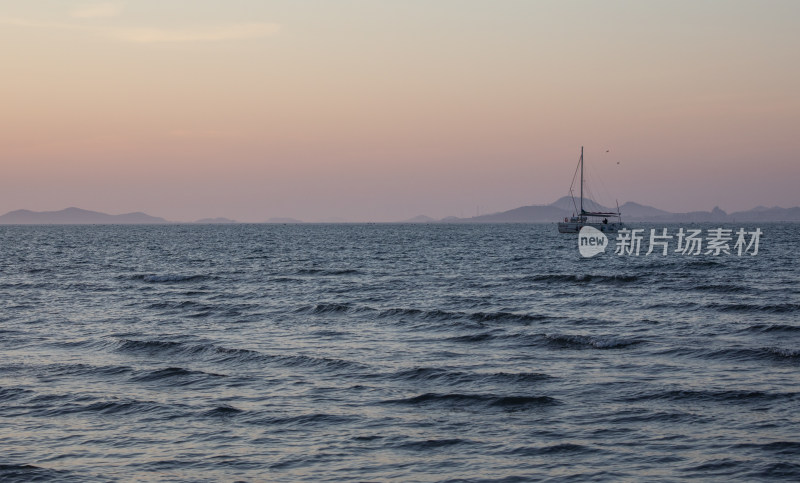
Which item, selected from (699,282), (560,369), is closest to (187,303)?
(560,369)

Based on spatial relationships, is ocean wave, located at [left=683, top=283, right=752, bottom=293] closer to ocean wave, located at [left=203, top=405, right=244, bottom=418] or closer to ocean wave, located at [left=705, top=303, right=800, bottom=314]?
ocean wave, located at [left=705, top=303, right=800, bottom=314]

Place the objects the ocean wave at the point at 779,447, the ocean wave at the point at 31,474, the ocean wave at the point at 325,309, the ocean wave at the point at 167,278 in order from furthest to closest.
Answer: the ocean wave at the point at 167,278, the ocean wave at the point at 325,309, the ocean wave at the point at 779,447, the ocean wave at the point at 31,474

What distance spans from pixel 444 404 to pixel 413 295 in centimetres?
2708

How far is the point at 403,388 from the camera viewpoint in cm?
2120

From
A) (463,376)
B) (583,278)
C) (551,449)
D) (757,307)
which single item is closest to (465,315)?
(463,376)

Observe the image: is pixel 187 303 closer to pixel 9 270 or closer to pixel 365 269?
pixel 365 269

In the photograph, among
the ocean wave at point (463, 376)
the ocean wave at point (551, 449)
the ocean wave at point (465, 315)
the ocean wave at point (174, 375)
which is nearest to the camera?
the ocean wave at point (551, 449)

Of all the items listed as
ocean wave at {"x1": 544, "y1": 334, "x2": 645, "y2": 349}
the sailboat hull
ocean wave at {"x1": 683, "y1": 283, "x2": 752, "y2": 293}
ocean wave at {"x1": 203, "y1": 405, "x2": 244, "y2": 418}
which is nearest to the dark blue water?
ocean wave at {"x1": 203, "y1": 405, "x2": 244, "y2": 418}

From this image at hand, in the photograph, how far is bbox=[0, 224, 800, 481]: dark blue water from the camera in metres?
15.2

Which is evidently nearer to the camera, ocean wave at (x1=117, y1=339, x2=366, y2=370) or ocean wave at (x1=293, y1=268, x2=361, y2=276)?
ocean wave at (x1=117, y1=339, x2=366, y2=370)

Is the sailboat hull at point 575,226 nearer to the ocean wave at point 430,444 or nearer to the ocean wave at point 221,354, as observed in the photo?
the ocean wave at point 221,354

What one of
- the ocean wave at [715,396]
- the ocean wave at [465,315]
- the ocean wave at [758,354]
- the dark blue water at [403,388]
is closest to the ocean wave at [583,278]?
the dark blue water at [403,388]

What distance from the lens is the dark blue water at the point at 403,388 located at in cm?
1516

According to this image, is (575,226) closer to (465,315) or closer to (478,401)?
(465,315)
